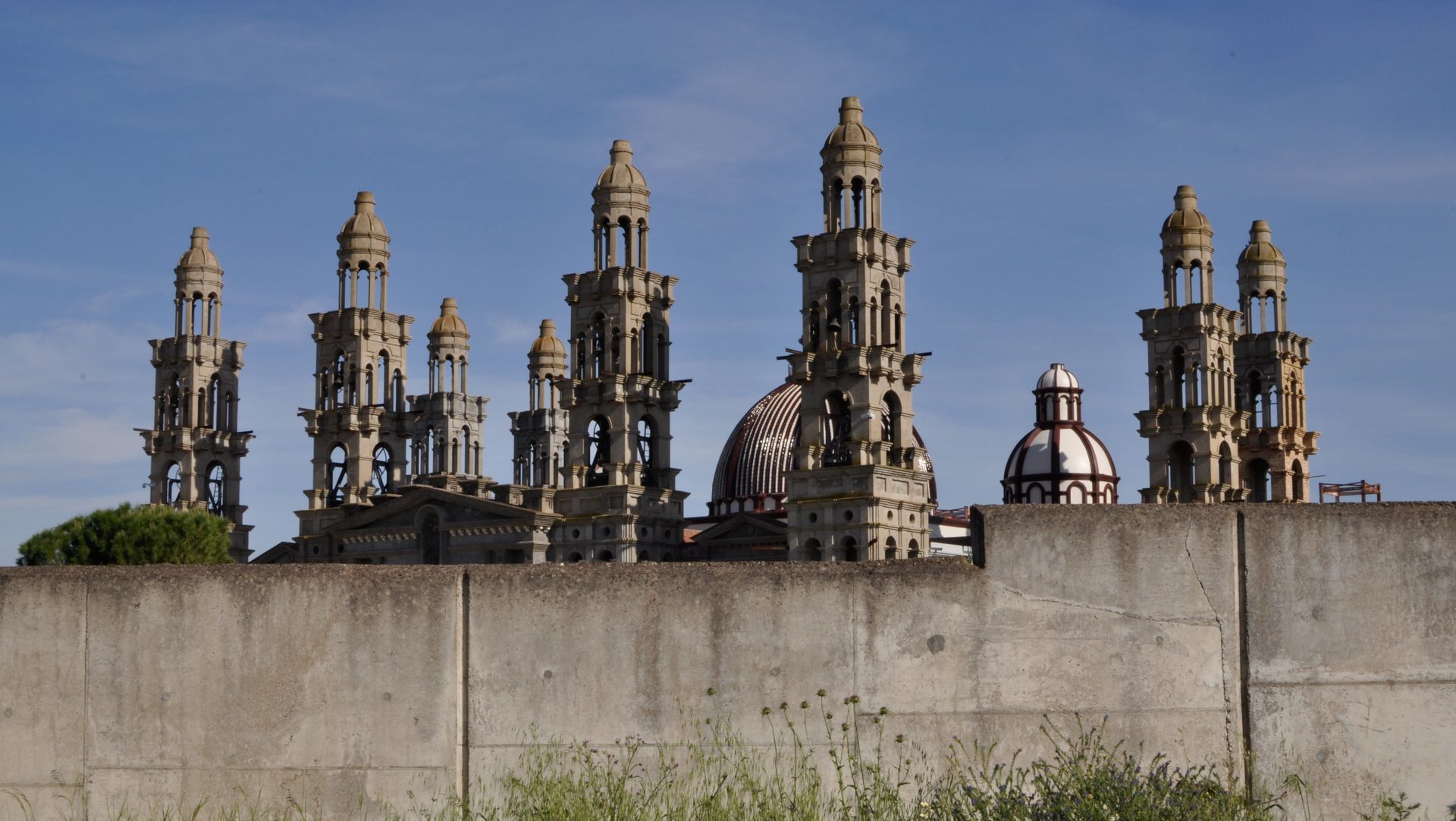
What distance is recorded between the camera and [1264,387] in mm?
91000

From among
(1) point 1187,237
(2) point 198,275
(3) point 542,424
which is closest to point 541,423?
(3) point 542,424

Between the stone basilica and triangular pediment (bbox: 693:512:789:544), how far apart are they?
9cm

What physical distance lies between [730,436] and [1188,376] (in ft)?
93.6

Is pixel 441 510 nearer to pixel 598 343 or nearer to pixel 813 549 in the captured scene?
pixel 598 343

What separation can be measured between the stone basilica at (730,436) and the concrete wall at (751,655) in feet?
155

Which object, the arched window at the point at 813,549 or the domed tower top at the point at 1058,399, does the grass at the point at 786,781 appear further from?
the domed tower top at the point at 1058,399

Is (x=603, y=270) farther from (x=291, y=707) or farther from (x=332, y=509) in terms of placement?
(x=291, y=707)

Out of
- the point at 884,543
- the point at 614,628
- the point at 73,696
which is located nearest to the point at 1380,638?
the point at 614,628

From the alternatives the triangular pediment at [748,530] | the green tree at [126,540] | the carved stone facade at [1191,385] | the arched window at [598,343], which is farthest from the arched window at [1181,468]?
Answer: the green tree at [126,540]

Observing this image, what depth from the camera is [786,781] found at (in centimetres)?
1262

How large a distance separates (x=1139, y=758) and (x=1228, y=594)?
131 cm

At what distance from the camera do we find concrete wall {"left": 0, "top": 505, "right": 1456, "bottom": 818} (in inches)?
500

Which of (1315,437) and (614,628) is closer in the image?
(614,628)

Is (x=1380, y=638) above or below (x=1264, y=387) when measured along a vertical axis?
below
